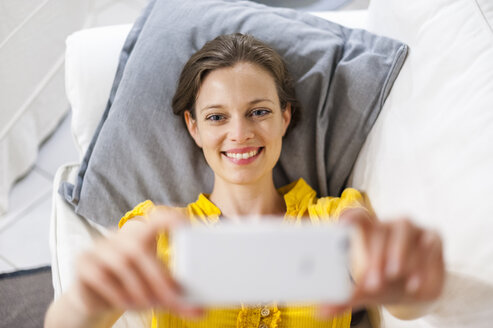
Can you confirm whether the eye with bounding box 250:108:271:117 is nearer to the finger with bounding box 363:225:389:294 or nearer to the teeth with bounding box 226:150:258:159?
the teeth with bounding box 226:150:258:159

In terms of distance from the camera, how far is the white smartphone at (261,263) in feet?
1.64

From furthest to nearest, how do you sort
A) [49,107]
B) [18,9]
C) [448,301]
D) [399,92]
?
[49,107] < [18,9] < [399,92] < [448,301]

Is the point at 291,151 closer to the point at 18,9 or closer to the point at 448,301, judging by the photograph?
the point at 448,301

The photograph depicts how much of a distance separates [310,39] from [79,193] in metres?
A: 0.77

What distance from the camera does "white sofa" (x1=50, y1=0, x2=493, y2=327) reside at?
79 centimetres

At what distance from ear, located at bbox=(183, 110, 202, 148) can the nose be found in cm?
16

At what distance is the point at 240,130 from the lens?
3.50ft

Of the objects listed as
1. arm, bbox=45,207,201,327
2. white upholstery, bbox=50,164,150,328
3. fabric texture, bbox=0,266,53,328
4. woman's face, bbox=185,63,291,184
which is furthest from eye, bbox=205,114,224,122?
fabric texture, bbox=0,266,53,328

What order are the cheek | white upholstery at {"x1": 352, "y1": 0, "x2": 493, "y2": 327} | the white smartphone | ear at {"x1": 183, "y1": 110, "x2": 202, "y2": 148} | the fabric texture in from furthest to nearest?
the fabric texture
ear at {"x1": 183, "y1": 110, "x2": 202, "y2": 148}
the cheek
white upholstery at {"x1": 352, "y1": 0, "x2": 493, "y2": 327}
the white smartphone

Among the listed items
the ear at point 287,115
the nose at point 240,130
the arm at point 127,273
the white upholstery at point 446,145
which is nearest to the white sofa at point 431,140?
the white upholstery at point 446,145

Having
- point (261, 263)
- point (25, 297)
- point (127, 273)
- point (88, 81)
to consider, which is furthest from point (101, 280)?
point (25, 297)

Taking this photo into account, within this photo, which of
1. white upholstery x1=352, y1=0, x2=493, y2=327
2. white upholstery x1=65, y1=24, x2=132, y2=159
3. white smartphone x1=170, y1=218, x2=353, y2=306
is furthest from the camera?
white upholstery x1=65, y1=24, x2=132, y2=159

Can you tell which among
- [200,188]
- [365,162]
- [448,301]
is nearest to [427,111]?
[365,162]

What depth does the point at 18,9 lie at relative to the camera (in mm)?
1714
